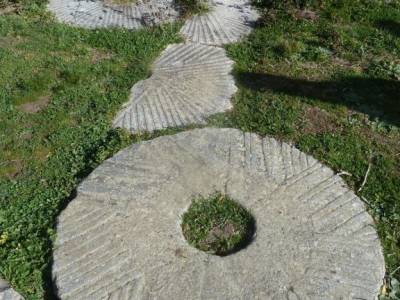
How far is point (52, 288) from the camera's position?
4176mm

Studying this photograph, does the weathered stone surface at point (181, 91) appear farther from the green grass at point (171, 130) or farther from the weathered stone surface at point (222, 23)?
the weathered stone surface at point (222, 23)

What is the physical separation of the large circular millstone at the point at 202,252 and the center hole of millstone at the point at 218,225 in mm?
82

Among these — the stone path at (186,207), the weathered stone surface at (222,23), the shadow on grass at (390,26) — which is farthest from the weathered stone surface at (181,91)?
the shadow on grass at (390,26)

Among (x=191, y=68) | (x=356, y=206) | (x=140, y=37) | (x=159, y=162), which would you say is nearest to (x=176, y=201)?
(x=159, y=162)

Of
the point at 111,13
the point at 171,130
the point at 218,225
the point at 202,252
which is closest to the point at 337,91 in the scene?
the point at 171,130

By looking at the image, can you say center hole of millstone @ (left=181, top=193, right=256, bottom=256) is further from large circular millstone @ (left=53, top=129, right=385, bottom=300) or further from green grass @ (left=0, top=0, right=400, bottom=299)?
green grass @ (left=0, top=0, right=400, bottom=299)

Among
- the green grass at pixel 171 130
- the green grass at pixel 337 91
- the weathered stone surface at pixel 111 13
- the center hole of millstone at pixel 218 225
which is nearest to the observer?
the center hole of millstone at pixel 218 225

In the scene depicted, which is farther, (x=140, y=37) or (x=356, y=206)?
(x=140, y=37)

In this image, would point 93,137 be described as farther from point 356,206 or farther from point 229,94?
point 356,206

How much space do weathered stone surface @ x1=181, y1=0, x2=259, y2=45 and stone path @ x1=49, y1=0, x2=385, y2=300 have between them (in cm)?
159

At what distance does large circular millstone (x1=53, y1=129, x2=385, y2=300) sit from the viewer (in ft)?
13.3

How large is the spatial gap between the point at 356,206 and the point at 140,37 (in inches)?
160

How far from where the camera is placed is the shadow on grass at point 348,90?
19.6 feet

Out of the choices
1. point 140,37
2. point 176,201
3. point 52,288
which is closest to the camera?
point 52,288
